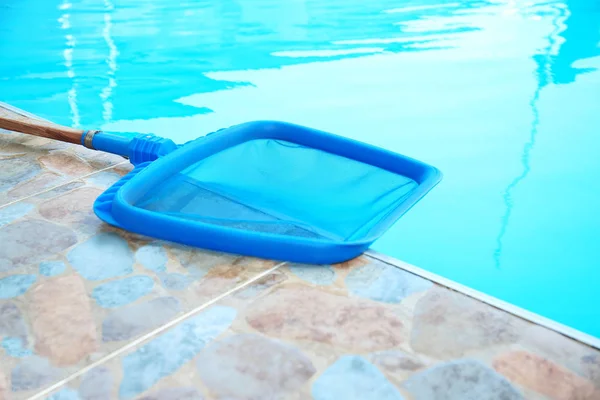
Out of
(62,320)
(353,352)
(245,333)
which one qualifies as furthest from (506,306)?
(62,320)

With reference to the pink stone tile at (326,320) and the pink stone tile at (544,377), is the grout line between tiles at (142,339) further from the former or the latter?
the pink stone tile at (544,377)

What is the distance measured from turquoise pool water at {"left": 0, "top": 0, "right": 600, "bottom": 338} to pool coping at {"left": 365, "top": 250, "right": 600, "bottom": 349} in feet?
1.40

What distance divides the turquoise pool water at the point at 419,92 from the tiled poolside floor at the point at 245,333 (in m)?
0.54

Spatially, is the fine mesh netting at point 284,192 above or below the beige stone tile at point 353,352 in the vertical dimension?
above

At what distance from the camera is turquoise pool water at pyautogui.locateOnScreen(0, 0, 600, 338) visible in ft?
6.09

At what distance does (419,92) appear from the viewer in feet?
10.4

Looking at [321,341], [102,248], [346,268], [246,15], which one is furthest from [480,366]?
[246,15]

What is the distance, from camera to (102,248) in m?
1.46

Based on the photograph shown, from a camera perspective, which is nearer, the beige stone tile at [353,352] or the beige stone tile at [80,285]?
the beige stone tile at [353,352]

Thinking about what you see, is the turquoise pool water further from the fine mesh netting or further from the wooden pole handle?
the wooden pole handle

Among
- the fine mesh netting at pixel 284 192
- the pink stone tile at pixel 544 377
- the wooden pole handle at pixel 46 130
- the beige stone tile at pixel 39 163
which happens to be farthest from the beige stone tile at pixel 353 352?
the wooden pole handle at pixel 46 130

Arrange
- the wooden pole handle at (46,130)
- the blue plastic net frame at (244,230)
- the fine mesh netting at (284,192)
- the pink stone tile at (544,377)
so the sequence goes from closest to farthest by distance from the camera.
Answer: the pink stone tile at (544,377)
the blue plastic net frame at (244,230)
the fine mesh netting at (284,192)
the wooden pole handle at (46,130)

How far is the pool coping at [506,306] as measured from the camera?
1.11m

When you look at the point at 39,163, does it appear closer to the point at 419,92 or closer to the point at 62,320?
the point at 62,320
